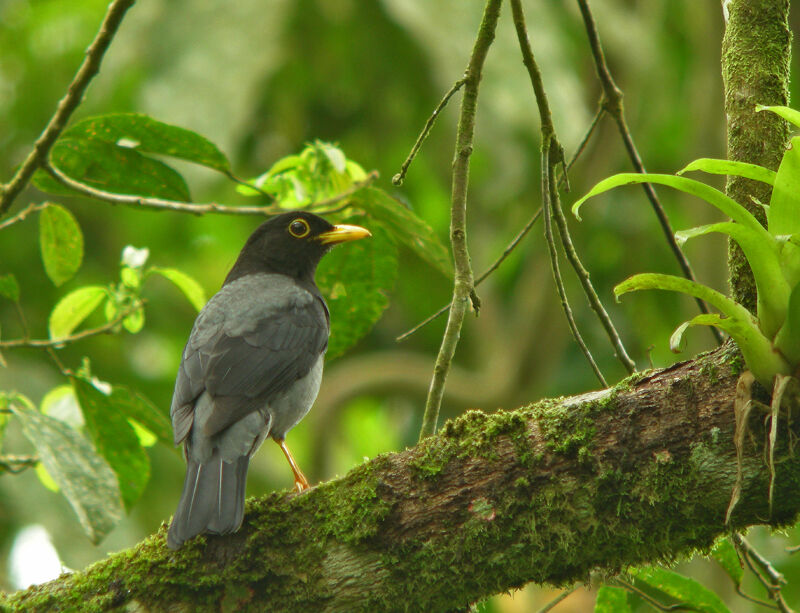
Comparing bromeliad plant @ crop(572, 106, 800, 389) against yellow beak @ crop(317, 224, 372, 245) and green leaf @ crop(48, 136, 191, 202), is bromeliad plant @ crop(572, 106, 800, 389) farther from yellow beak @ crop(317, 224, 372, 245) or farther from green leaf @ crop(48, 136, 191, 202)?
yellow beak @ crop(317, 224, 372, 245)

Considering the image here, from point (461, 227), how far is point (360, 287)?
76 centimetres

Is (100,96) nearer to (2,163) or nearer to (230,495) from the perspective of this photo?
(2,163)

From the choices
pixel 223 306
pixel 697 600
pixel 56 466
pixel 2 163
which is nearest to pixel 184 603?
pixel 56 466

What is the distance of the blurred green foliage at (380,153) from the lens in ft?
19.3

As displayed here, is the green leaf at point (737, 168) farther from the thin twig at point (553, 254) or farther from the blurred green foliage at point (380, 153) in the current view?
the blurred green foliage at point (380, 153)

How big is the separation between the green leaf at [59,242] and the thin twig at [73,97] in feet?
0.97

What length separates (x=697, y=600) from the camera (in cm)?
338

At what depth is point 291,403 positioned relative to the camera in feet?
15.9

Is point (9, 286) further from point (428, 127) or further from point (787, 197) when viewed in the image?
point (787, 197)

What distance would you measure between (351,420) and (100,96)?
20.3 ft

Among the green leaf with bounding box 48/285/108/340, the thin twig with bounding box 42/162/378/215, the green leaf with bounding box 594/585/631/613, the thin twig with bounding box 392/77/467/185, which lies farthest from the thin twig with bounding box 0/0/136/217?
the green leaf with bounding box 594/585/631/613

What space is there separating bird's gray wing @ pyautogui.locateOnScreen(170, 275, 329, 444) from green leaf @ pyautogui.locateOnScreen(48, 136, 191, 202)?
927mm

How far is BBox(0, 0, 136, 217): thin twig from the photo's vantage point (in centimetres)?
331

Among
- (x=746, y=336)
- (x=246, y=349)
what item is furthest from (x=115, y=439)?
(x=746, y=336)
